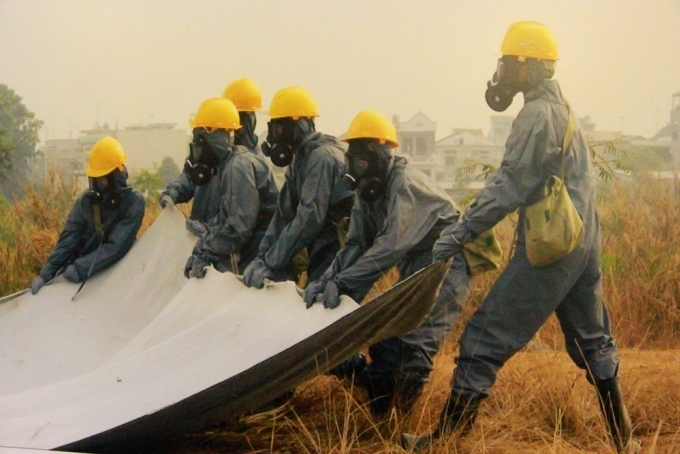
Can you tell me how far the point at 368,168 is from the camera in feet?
18.0

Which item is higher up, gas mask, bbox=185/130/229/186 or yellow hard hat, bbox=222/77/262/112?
yellow hard hat, bbox=222/77/262/112

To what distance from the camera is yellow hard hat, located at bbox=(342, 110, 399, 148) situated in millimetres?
5535

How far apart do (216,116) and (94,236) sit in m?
1.47

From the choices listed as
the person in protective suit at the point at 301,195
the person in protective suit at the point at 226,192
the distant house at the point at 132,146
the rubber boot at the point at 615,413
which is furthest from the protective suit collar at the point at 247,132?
the distant house at the point at 132,146

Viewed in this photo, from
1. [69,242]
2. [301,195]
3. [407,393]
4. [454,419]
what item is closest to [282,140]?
[301,195]

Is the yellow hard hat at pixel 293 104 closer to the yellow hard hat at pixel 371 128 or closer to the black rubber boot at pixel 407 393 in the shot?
the yellow hard hat at pixel 371 128

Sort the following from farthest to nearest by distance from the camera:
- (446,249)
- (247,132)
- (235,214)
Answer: (247,132)
(235,214)
(446,249)

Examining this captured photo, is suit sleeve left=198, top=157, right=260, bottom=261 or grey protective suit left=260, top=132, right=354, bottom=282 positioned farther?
suit sleeve left=198, top=157, right=260, bottom=261

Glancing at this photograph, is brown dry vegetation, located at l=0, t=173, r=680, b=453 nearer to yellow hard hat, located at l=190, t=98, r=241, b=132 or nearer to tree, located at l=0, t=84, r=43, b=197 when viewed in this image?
yellow hard hat, located at l=190, t=98, r=241, b=132

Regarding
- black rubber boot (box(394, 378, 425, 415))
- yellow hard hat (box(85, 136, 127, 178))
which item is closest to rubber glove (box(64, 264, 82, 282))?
yellow hard hat (box(85, 136, 127, 178))

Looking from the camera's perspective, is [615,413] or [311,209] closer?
[615,413]

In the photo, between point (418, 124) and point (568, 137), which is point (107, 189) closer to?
point (418, 124)

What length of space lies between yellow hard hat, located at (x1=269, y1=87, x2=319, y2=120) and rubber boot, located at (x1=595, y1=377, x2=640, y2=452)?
2.51 meters

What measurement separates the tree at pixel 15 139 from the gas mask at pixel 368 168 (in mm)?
9557
